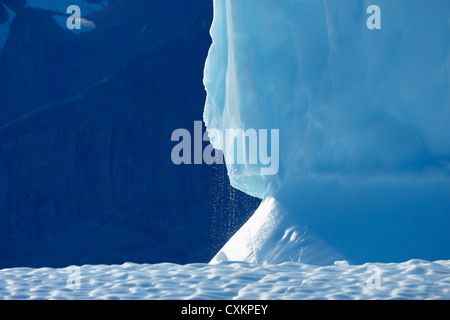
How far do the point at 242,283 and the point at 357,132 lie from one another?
206 cm

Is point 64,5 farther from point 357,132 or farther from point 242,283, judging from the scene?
point 242,283

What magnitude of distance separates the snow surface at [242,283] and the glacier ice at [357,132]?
0.74 m

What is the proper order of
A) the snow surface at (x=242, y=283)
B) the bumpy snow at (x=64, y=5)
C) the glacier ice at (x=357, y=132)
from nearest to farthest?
1. the snow surface at (x=242, y=283)
2. the glacier ice at (x=357, y=132)
3. the bumpy snow at (x=64, y=5)

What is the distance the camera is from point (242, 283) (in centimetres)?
377

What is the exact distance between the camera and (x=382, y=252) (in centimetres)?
476

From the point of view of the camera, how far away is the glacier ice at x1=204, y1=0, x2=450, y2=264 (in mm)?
4848

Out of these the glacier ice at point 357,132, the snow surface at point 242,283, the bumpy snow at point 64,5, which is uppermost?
the bumpy snow at point 64,5

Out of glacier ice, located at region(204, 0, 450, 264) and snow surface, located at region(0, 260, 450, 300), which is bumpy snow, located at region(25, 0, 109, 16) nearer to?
glacier ice, located at region(204, 0, 450, 264)

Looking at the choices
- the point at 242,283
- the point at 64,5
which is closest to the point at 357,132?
the point at 242,283

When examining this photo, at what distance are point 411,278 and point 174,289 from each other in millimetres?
1375

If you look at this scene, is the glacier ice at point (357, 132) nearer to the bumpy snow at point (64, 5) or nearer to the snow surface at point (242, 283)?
the snow surface at point (242, 283)

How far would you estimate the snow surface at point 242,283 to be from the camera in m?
3.40

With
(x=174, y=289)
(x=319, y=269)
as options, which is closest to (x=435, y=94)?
(x=319, y=269)


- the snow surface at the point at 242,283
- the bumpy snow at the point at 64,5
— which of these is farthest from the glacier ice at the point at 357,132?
the bumpy snow at the point at 64,5
